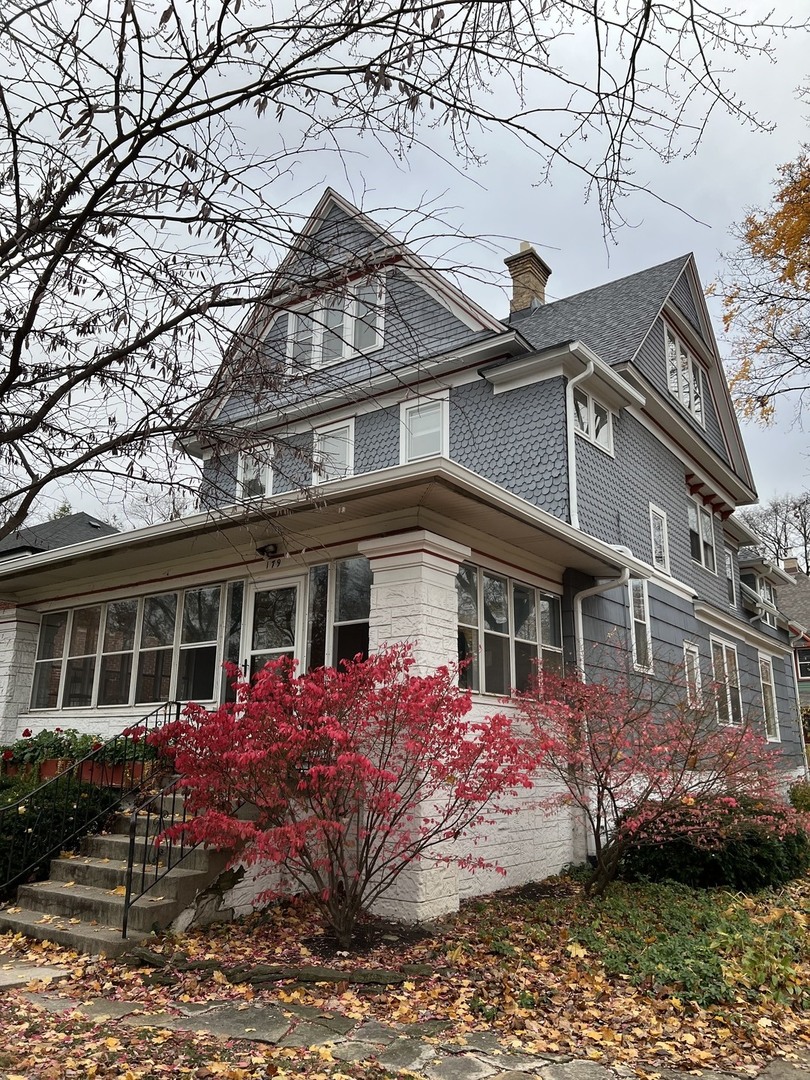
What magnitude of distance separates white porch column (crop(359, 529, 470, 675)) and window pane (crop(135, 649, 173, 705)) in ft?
12.2

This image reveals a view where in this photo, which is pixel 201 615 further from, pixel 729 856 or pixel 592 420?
pixel 729 856

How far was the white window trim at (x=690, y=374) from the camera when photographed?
15405 millimetres

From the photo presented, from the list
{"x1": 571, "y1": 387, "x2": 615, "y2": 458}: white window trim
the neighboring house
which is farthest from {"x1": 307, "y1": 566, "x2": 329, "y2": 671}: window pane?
{"x1": 571, "y1": 387, "x2": 615, "y2": 458}: white window trim

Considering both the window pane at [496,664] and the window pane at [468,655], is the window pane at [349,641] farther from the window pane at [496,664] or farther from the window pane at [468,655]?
the window pane at [496,664]

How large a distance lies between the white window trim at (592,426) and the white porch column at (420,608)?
14.3 feet

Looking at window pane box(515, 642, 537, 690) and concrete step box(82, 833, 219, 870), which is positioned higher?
window pane box(515, 642, 537, 690)

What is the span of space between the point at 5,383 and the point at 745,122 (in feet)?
11.3

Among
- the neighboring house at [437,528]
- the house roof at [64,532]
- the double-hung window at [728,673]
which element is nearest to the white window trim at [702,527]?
the neighboring house at [437,528]

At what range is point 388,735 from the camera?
6.38 meters

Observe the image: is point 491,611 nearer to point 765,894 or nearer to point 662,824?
point 662,824

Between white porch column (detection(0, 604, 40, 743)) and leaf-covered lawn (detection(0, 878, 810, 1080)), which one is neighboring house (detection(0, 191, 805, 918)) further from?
leaf-covered lawn (detection(0, 878, 810, 1080))

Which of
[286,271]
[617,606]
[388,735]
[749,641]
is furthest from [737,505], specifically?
[286,271]

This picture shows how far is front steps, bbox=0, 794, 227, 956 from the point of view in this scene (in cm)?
619

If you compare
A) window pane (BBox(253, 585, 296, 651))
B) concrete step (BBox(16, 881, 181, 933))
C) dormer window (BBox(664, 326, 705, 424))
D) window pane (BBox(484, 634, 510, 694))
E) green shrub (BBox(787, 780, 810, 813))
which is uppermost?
dormer window (BBox(664, 326, 705, 424))
